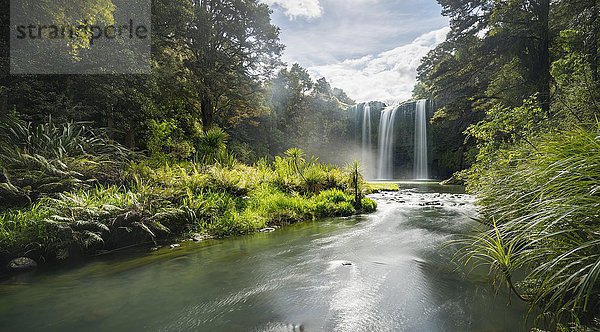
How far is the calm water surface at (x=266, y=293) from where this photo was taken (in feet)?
9.64

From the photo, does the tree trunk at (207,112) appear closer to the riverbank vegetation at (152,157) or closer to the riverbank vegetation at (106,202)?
the riverbank vegetation at (152,157)

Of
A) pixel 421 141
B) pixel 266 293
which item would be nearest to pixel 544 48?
pixel 266 293

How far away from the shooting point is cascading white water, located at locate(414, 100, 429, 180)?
31953mm

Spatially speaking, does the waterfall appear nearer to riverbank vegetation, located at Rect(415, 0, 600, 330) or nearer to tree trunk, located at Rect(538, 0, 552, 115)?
riverbank vegetation, located at Rect(415, 0, 600, 330)

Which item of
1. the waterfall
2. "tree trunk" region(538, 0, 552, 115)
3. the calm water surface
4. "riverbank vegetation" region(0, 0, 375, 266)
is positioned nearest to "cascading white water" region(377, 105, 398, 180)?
the waterfall

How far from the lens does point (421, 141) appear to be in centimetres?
3266

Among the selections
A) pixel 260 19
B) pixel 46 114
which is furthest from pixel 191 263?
pixel 260 19

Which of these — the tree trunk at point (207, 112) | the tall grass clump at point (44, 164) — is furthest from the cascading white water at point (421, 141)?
the tall grass clump at point (44, 164)

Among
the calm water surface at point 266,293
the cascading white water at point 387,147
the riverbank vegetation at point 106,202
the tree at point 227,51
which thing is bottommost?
the calm water surface at point 266,293

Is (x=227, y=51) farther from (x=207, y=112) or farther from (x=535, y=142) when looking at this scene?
(x=535, y=142)

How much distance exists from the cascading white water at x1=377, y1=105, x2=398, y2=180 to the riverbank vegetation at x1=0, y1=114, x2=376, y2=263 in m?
25.5

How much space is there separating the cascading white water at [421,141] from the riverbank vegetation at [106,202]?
2492 centimetres

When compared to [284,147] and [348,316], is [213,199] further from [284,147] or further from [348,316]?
[284,147]

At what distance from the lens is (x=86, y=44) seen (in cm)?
739
